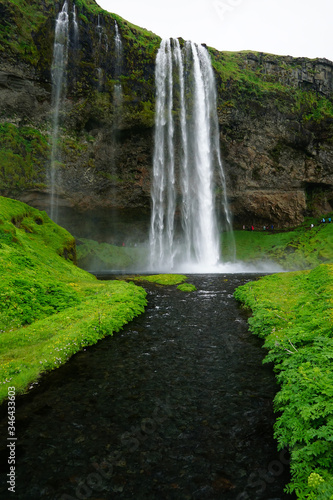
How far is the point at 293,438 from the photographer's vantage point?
448 centimetres

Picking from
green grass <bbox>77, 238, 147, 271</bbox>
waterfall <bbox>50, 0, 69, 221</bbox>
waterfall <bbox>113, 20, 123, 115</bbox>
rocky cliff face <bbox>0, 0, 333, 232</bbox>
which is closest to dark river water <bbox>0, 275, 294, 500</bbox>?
green grass <bbox>77, 238, 147, 271</bbox>

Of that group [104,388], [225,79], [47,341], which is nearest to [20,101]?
[225,79]

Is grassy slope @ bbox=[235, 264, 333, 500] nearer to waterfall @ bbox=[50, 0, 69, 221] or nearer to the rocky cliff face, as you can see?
waterfall @ bbox=[50, 0, 69, 221]

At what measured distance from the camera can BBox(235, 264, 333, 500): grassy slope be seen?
3.88m

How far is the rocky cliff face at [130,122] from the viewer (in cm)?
3897

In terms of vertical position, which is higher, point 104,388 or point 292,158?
point 292,158

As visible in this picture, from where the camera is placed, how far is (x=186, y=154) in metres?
46.7

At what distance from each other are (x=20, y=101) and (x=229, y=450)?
47.6 meters

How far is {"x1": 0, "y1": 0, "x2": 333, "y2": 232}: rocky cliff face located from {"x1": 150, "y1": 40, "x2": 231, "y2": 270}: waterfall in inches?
76.5

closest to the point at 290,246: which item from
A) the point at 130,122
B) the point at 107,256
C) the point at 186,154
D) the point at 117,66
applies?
the point at 186,154

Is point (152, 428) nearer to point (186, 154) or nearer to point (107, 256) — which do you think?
point (107, 256)

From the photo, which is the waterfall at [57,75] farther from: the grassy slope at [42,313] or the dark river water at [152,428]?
the dark river water at [152,428]

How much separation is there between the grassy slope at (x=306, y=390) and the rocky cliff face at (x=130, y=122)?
4096cm

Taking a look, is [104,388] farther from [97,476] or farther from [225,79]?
[225,79]
